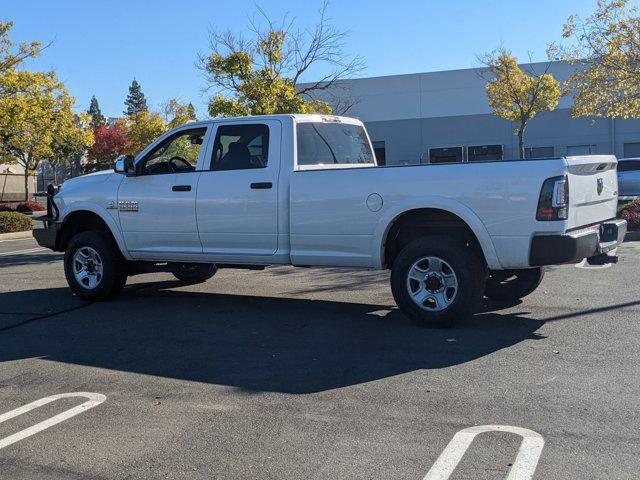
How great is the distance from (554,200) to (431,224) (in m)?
1.26

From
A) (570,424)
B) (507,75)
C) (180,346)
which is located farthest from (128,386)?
(507,75)

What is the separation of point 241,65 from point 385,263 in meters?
12.1

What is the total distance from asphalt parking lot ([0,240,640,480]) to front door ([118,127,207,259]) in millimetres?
760

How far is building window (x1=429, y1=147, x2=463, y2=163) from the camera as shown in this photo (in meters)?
42.9

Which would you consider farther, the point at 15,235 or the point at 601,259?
the point at 15,235

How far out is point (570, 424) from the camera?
398 cm

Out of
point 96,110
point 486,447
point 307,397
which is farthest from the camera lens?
point 96,110

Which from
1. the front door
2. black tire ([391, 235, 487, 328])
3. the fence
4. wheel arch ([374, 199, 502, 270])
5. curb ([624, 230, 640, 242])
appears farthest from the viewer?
the fence

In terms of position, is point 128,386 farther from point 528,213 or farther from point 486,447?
point 528,213

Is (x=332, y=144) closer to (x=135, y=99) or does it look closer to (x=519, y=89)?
(x=519, y=89)

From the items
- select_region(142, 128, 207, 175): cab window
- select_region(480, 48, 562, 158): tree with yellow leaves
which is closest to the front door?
select_region(142, 128, 207, 175): cab window

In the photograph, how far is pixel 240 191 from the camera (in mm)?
7250

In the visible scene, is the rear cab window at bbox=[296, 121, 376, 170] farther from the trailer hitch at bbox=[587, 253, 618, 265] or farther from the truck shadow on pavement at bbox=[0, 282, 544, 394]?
the trailer hitch at bbox=[587, 253, 618, 265]

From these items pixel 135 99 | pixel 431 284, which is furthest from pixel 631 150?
pixel 135 99
